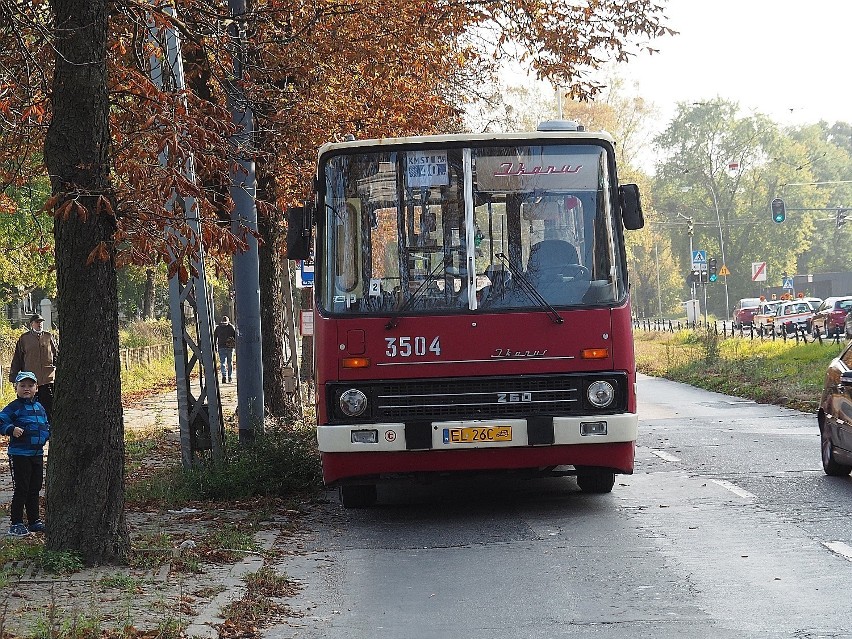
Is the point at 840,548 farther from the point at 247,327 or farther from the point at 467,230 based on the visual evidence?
the point at 247,327

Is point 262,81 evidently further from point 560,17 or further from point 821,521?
point 821,521

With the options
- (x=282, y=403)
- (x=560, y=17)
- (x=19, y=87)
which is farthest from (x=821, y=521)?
(x=282, y=403)

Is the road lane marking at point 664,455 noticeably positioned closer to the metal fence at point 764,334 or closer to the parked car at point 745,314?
the metal fence at point 764,334

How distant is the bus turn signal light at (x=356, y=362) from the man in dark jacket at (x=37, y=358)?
8038mm

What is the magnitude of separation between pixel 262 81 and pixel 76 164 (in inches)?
367

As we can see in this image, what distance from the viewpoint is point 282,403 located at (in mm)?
20562

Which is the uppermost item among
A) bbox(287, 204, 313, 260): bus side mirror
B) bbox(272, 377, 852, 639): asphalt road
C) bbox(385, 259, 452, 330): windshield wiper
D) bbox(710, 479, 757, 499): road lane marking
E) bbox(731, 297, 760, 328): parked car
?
bbox(287, 204, 313, 260): bus side mirror

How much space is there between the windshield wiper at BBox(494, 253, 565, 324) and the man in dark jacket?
28.8ft

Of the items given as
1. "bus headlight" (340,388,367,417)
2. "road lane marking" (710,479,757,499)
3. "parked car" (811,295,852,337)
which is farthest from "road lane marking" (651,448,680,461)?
"parked car" (811,295,852,337)

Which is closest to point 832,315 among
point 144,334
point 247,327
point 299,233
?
point 144,334

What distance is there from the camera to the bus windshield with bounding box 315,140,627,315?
1113 cm

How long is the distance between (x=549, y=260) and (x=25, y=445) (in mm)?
4439

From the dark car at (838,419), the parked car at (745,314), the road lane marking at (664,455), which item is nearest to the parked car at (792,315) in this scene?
the parked car at (745,314)

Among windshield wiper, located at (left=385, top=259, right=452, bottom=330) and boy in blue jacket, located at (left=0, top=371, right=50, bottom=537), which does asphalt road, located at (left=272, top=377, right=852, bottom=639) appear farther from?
boy in blue jacket, located at (left=0, top=371, right=50, bottom=537)
